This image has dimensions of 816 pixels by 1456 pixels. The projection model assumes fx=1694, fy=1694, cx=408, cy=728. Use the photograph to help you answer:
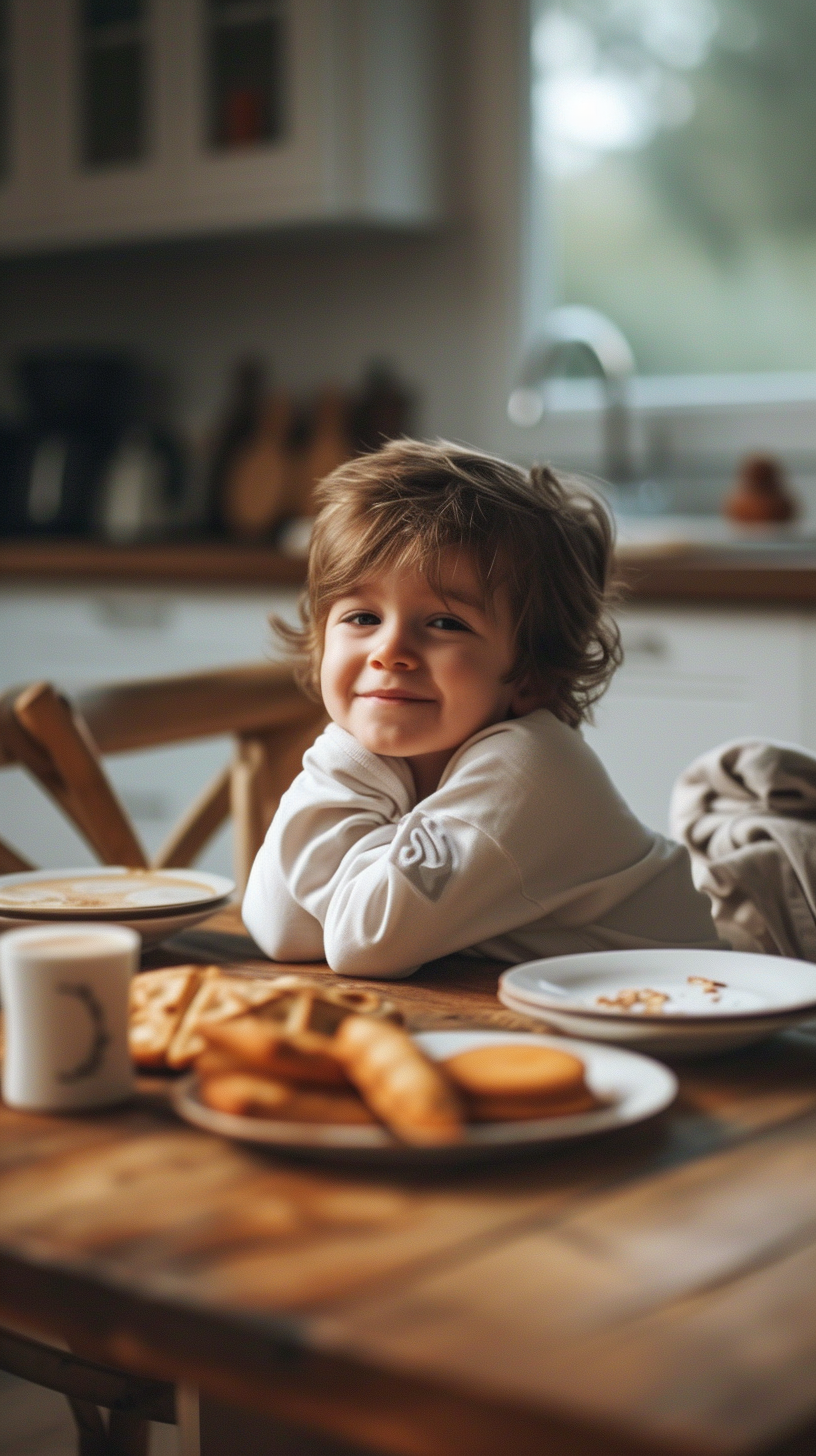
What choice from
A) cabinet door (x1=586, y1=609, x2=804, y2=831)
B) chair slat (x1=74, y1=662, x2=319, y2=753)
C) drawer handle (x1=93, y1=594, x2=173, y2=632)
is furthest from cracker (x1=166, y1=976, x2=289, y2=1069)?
→ drawer handle (x1=93, y1=594, x2=173, y2=632)

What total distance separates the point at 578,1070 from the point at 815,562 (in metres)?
1.77

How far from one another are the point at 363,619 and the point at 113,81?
2.92 meters

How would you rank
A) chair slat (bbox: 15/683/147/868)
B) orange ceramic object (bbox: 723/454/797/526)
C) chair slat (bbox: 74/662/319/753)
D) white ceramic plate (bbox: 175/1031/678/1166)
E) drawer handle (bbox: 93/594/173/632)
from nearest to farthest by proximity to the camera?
white ceramic plate (bbox: 175/1031/678/1166)
chair slat (bbox: 15/683/147/868)
chair slat (bbox: 74/662/319/753)
orange ceramic object (bbox: 723/454/797/526)
drawer handle (bbox: 93/594/173/632)

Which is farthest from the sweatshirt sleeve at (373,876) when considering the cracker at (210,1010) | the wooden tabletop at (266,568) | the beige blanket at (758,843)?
the wooden tabletop at (266,568)

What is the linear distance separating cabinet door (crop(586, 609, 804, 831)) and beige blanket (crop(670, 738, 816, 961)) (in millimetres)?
897

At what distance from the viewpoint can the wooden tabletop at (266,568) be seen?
7.93 ft

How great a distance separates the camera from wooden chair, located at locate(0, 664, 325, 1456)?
1222mm

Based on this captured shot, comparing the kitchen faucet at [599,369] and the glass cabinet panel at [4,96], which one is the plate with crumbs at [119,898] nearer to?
the kitchen faucet at [599,369]

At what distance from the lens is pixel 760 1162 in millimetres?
757

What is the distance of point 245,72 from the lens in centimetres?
349

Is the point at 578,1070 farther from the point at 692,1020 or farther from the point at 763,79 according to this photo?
the point at 763,79

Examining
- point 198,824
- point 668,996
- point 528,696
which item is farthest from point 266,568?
point 668,996

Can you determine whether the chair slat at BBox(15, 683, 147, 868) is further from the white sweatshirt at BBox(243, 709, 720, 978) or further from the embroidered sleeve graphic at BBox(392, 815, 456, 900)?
the embroidered sleeve graphic at BBox(392, 815, 456, 900)

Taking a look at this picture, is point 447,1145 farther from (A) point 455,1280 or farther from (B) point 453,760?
(B) point 453,760
